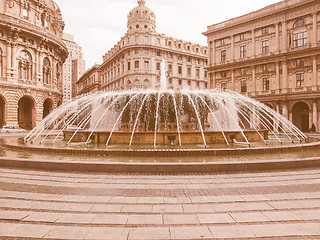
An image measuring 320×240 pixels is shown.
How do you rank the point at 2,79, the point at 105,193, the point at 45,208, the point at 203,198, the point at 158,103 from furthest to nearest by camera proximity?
1. the point at 2,79
2. the point at 158,103
3. the point at 105,193
4. the point at 203,198
5. the point at 45,208

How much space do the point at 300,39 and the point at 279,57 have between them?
353 centimetres

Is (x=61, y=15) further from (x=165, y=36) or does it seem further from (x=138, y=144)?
(x=138, y=144)

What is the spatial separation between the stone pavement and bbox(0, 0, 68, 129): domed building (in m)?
35.2

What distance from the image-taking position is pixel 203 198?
527cm

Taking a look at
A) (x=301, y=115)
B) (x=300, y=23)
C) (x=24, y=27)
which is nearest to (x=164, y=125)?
(x=301, y=115)

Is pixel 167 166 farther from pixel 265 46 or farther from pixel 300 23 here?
pixel 265 46

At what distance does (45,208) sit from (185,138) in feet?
27.2

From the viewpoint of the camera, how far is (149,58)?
2272 inches

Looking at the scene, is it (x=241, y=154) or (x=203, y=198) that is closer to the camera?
(x=203, y=198)

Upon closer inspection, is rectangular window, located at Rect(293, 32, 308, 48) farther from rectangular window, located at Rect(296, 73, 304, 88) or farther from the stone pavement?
the stone pavement

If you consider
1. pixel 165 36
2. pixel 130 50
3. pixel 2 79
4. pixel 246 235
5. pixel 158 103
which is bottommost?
pixel 246 235

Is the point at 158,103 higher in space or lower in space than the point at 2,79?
lower

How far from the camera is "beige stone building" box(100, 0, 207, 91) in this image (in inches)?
2253

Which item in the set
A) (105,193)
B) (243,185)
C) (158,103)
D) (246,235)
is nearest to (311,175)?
(243,185)
